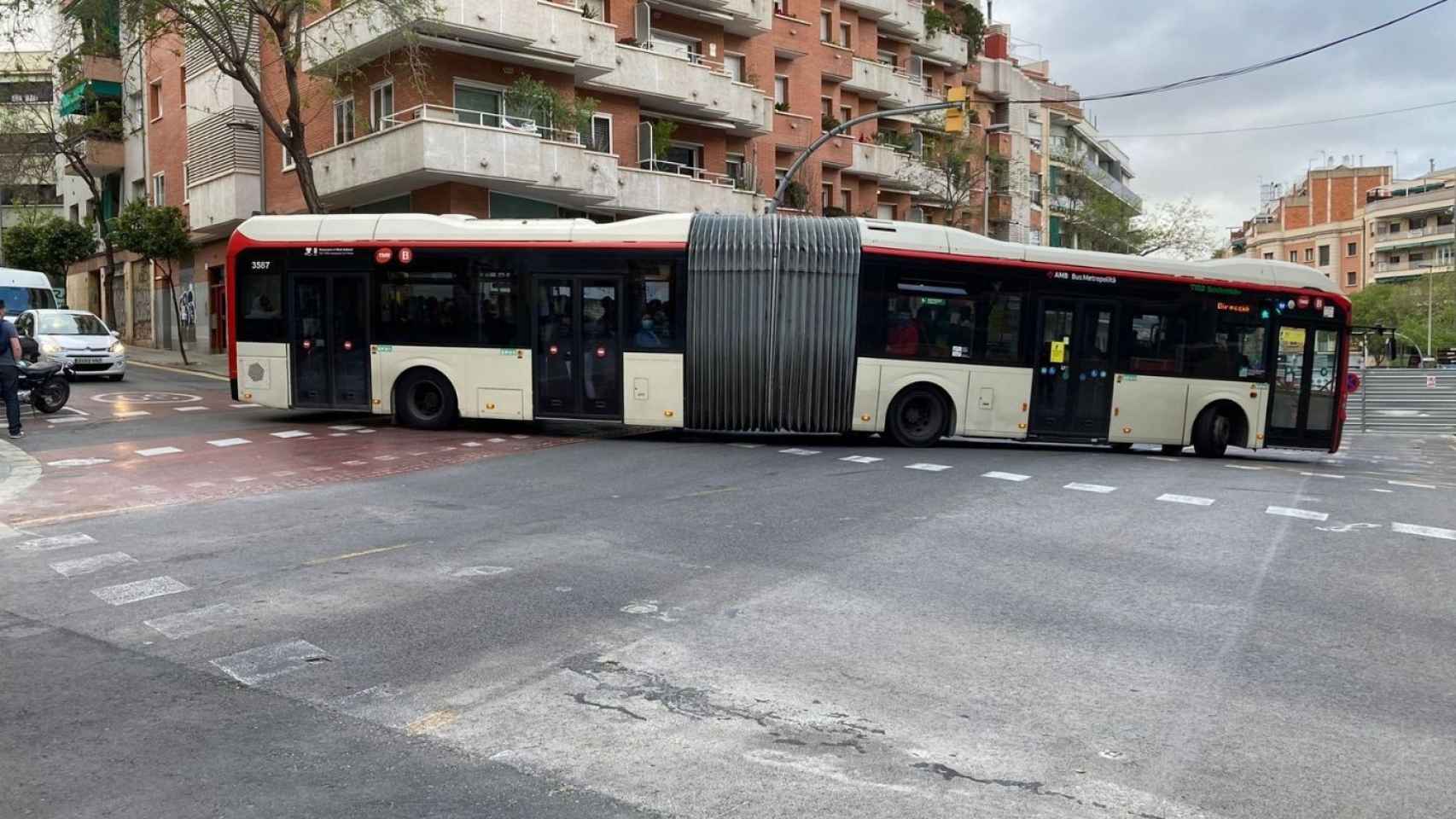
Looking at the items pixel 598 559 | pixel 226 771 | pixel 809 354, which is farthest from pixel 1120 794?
pixel 809 354

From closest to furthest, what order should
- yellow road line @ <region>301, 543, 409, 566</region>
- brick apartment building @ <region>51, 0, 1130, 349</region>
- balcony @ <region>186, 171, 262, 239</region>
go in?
yellow road line @ <region>301, 543, 409, 566</region> → brick apartment building @ <region>51, 0, 1130, 349</region> → balcony @ <region>186, 171, 262, 239</region>

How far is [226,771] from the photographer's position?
13.7ft

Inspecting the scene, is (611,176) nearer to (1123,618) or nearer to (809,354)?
(809,354)

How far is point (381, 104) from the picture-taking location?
91.8ft

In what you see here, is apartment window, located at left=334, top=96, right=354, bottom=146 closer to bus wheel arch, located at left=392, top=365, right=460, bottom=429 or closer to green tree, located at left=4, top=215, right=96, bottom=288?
bus wheel arch, located at left=392, top=365, right=460, bottom=429

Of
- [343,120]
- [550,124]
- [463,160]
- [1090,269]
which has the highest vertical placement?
[343,120]

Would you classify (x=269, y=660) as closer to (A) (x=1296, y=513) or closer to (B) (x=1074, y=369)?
(A) (x=1296, y=513)

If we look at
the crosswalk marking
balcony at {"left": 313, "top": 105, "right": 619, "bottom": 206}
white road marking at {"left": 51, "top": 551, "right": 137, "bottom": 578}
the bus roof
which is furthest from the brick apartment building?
the crosswalk marking

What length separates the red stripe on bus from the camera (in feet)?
54.0

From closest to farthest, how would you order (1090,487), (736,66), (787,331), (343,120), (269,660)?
1. (269,660)
2. (1090,487)
3. (787,331)
4. (343,120)
5. (736,66)

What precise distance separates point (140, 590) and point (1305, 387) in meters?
16.2

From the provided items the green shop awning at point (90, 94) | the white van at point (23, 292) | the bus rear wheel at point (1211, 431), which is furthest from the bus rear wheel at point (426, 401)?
A: the green shop awning at point (90, 94)

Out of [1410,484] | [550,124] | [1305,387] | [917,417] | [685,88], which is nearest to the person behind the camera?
[1410,484]

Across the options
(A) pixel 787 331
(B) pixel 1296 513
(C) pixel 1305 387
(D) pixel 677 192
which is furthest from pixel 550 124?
(B) pixel 1296 513
